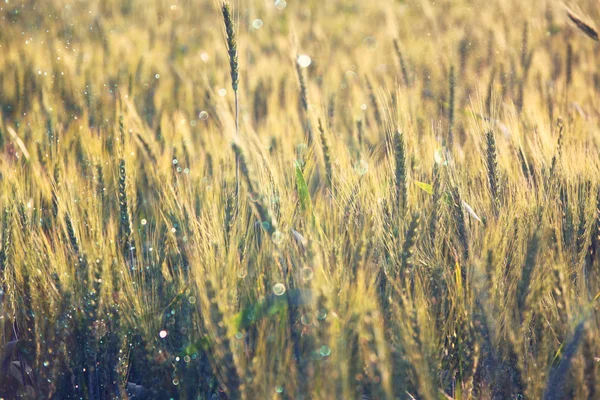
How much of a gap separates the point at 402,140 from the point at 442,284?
0.33 metres

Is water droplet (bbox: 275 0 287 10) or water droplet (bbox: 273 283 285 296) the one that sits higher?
water droplet (bbox: 275 0 287 10)

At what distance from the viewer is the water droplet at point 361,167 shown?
1291mm

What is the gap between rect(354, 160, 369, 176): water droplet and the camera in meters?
1.29

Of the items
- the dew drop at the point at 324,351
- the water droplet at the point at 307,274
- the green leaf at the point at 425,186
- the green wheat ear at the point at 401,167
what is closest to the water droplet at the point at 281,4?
the green leaf at the point at 425,186

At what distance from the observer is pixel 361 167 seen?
4.31 feet

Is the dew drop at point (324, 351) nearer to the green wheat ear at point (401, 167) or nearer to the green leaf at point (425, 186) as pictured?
the green wheat ear at point (401, 167)

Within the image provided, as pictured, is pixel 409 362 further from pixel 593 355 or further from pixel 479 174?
pixel 479 174

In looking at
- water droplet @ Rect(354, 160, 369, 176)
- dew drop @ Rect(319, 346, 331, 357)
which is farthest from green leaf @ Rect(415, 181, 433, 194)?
dew drop @ Rect(319, 346, 331, 357)

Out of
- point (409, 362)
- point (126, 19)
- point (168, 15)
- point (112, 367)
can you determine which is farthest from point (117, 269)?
point (168, 15)

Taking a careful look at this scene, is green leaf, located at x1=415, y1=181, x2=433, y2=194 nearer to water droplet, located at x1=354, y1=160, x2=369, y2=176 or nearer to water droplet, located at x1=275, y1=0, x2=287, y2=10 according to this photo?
water droplet, located at x1=354, y1=160, x2=369, y2=176

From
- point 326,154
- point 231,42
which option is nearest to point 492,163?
point 326,154

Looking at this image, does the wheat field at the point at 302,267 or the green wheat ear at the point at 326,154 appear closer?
the wheat field at the point at 302,267

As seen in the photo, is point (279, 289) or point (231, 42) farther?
point (231, 42)

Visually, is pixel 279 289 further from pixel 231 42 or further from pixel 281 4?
pixel 281 4
